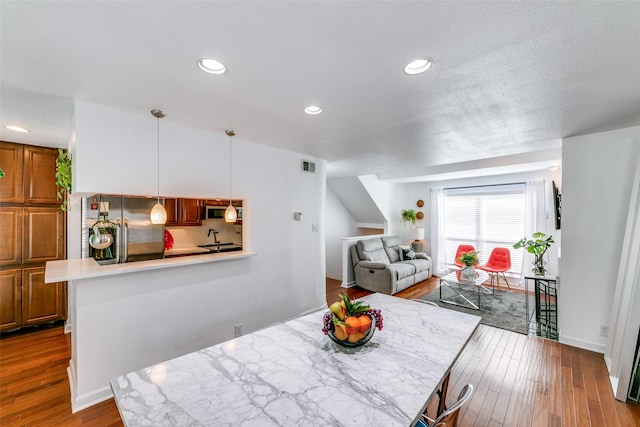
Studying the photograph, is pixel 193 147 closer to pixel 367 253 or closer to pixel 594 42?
pixel 594 42

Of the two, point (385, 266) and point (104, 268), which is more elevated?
point (104, 268)

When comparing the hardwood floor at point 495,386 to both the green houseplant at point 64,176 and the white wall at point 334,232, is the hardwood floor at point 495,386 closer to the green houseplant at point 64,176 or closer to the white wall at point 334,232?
the green houseplant at point 64,176

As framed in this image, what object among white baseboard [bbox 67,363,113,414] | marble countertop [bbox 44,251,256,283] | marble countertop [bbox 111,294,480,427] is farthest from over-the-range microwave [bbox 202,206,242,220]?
marble countertop [bbox 111,294,480,427]

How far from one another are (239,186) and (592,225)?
390cm

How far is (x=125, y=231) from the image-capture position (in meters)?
2.40

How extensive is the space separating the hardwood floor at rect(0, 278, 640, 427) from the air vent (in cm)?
291

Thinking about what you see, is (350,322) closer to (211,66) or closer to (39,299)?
(211,66)

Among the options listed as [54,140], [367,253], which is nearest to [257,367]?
A: [54,140]

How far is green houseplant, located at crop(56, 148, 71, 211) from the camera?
2880 millimetres

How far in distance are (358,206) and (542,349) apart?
4337 mm

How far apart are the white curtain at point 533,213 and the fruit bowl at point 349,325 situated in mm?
5399

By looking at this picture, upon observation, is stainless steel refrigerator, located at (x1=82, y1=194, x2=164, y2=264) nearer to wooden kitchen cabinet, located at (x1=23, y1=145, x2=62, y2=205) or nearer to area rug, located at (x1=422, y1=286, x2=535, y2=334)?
wooden kitchen cabinet, located at (x1=23, y1=145, x2=62, y2=205)

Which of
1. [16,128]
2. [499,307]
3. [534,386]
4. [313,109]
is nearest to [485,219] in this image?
[499,307]

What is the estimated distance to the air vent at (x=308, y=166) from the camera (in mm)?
3742
